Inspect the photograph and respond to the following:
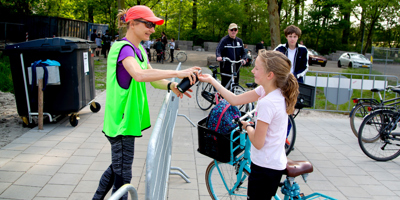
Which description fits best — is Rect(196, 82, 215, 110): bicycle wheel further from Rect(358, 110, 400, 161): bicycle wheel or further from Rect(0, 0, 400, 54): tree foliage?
Rect(0, 0, 400, 54): tree foliage

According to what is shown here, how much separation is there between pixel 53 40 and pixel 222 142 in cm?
463

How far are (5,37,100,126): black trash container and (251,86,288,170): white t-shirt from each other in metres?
4.67

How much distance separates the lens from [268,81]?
101 inches

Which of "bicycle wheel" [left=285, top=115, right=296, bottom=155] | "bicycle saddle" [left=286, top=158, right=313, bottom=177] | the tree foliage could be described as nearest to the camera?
"bicycle saddle" [left=286, top=158, right=313, bottom=177]

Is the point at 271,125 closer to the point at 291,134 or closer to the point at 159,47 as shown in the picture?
the point at 291,134

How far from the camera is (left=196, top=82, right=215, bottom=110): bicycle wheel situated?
8.30m

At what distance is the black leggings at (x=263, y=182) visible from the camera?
8.35 ft

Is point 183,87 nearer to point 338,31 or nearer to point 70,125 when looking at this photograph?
point 70,125

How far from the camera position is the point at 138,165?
4863 millimetres

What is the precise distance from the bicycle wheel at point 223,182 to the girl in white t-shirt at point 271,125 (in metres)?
0.65

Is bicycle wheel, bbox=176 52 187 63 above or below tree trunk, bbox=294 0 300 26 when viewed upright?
below

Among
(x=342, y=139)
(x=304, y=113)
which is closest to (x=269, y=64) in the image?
(x=342, y=139)

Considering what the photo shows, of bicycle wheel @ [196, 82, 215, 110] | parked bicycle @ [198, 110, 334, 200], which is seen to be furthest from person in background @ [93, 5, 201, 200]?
bicycle wheel @ [196, 82, 215, 110]

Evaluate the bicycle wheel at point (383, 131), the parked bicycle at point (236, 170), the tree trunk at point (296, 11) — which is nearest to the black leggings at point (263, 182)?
the parked bicycle at point (236, 170)
